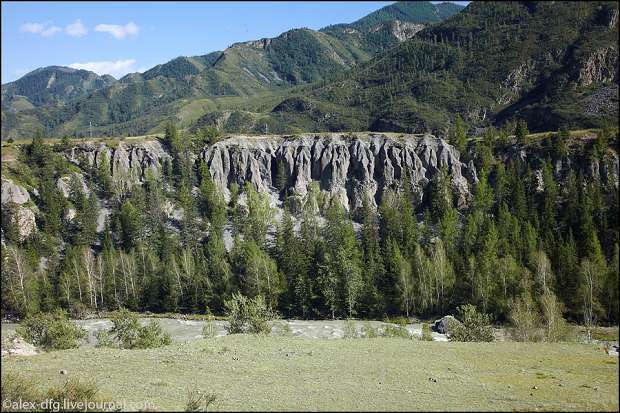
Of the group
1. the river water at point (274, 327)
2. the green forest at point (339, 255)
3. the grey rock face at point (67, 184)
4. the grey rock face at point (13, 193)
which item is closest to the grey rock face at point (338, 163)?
the green forest at point (339, 255)

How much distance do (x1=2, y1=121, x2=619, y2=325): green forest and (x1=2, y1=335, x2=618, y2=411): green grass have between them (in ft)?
89.6

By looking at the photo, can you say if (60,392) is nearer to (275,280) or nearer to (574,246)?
(275,280)

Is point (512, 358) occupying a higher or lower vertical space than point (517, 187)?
lower

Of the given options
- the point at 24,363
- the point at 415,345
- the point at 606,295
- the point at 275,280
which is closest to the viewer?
the point at 24,363

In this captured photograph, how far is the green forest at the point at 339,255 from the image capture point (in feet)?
247

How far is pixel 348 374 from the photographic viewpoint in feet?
92.2

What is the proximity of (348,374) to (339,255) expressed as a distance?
5444 centimetres

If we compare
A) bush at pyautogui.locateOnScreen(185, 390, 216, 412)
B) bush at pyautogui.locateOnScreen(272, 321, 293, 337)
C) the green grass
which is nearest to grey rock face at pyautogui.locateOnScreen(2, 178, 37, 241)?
bush at pyautogui.locateOnScreen(272, 321, 293, 337)

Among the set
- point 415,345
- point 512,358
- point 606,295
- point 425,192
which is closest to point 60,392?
point 415,345

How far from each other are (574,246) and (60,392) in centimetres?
7762

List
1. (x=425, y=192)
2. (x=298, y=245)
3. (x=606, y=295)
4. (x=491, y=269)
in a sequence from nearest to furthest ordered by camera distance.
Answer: (x=606, y=295) → (x=491, y=269) → (x=298, y=245) → (x=425, y=192)

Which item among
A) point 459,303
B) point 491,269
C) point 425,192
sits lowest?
point 459,303

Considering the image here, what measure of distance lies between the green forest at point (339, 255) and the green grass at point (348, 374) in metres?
27.3

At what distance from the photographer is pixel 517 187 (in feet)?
320
